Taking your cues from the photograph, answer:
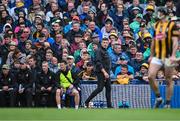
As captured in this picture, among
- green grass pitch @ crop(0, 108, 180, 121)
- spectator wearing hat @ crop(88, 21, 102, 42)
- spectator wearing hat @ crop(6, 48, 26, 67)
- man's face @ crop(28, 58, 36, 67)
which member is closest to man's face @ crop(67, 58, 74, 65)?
man's face @ crop(28, 58, 36, 67)

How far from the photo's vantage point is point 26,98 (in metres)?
19.3

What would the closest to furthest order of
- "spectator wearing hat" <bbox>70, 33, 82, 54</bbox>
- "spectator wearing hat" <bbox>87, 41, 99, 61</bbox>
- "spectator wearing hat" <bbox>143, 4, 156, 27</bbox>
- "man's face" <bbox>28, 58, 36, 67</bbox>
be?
"man's face" <bbox>28, 58, 36, 67</bbox> < "spectator wearing hat" <bbox>87, 41, 99, 61</bbox> < "spectator wearing hat" <bbox>70, 33, 82, 54</bbox> < "spectator wearing hat" <bbox>143, 4, 156, 27</bbox>

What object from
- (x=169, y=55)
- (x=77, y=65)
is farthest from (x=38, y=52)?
(x=169, y=55)

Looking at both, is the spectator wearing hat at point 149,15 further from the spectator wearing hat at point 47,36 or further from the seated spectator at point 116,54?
the spectator wearing hat at point 47,36

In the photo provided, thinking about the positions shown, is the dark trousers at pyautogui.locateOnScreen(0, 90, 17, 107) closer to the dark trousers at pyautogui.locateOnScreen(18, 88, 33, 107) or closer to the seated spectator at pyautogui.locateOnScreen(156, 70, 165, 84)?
the dark trousers at pyautogui.locateOnScreen(18, 88, 33, 107)

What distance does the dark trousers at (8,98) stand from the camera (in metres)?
19.3

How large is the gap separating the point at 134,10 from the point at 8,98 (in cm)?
540

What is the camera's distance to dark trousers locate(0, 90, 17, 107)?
63.4 ft

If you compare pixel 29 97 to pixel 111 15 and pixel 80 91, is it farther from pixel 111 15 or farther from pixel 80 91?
pixel 111 15

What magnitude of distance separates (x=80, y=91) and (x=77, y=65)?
1.16 m

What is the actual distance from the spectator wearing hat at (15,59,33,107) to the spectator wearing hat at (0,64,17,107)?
0.15 meters

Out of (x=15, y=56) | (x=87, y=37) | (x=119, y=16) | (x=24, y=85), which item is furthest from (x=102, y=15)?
(x=24, y=85)

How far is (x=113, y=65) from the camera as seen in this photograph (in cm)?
2023

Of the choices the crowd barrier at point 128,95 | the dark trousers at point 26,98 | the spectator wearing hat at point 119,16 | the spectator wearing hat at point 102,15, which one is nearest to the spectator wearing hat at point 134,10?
the spectator wearing hat at point 119,16
